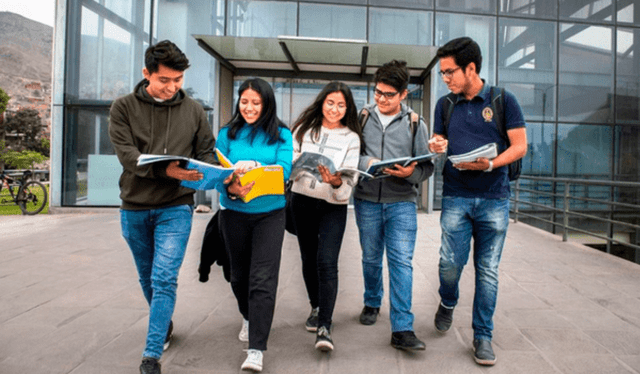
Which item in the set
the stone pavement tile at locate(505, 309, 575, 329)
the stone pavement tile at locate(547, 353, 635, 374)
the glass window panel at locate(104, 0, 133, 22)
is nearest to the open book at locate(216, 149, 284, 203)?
the stone pavement tile at locate(547, 353, 635, 374)

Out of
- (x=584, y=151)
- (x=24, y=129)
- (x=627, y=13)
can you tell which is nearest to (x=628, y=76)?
(x=627, y=13)

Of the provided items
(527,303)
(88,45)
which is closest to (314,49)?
(88,45)

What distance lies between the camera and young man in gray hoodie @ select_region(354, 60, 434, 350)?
2.99 m

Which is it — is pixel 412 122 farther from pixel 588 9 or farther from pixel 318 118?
pixel 588 9

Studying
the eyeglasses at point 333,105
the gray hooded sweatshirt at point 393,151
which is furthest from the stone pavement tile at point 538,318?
the eyeglasses at point 333,105

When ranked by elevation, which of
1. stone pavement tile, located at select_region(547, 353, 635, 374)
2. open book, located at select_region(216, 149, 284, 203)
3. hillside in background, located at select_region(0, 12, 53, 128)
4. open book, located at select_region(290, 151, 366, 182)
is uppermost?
hillside in background, located at select_region(0, 12, 53, 128)

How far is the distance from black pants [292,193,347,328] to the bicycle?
9.87 metres

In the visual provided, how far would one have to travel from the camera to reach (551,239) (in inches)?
303

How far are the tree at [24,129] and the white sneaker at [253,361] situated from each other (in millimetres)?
49492

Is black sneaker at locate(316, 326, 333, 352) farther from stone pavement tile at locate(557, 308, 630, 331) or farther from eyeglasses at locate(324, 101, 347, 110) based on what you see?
stone pavement tile at locate(557, 308, 630, 331)

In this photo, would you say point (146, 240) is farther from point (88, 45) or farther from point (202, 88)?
point (88, 45)

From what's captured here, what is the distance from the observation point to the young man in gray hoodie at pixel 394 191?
2.99 meters

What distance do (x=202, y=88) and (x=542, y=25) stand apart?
9.63 metres

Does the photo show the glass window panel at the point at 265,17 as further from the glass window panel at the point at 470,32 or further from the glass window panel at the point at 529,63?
the glass window panel at the point at 529,63
